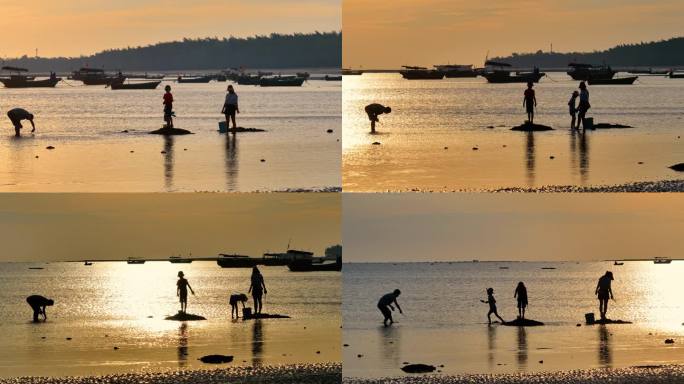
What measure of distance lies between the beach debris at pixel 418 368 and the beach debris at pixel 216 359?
3.20m

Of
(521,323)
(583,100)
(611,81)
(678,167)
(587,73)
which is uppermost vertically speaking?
(587,73)

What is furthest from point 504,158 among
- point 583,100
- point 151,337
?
point 151,337

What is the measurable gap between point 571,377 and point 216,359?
20.6ft

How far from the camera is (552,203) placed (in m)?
42.2

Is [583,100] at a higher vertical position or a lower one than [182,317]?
higher

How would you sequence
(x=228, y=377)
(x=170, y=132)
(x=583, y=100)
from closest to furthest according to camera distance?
(x=228, y=377)
(x=583, y=100)
(x=170, y=132)

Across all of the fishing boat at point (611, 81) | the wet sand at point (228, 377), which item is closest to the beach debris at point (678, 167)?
the wet sand at point (228, 377)

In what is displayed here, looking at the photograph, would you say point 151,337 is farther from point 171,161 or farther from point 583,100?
point 583,100

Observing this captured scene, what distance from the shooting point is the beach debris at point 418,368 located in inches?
909

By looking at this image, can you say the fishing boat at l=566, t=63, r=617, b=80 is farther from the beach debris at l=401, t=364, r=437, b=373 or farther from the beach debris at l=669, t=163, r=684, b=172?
the beach debris at l=401, t=364, r=437, b=373

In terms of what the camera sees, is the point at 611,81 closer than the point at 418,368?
No

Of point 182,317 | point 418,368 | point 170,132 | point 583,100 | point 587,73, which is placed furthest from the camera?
point 587,73

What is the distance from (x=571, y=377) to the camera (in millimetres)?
22234

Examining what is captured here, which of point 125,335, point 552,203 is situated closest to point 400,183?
point 125,335
